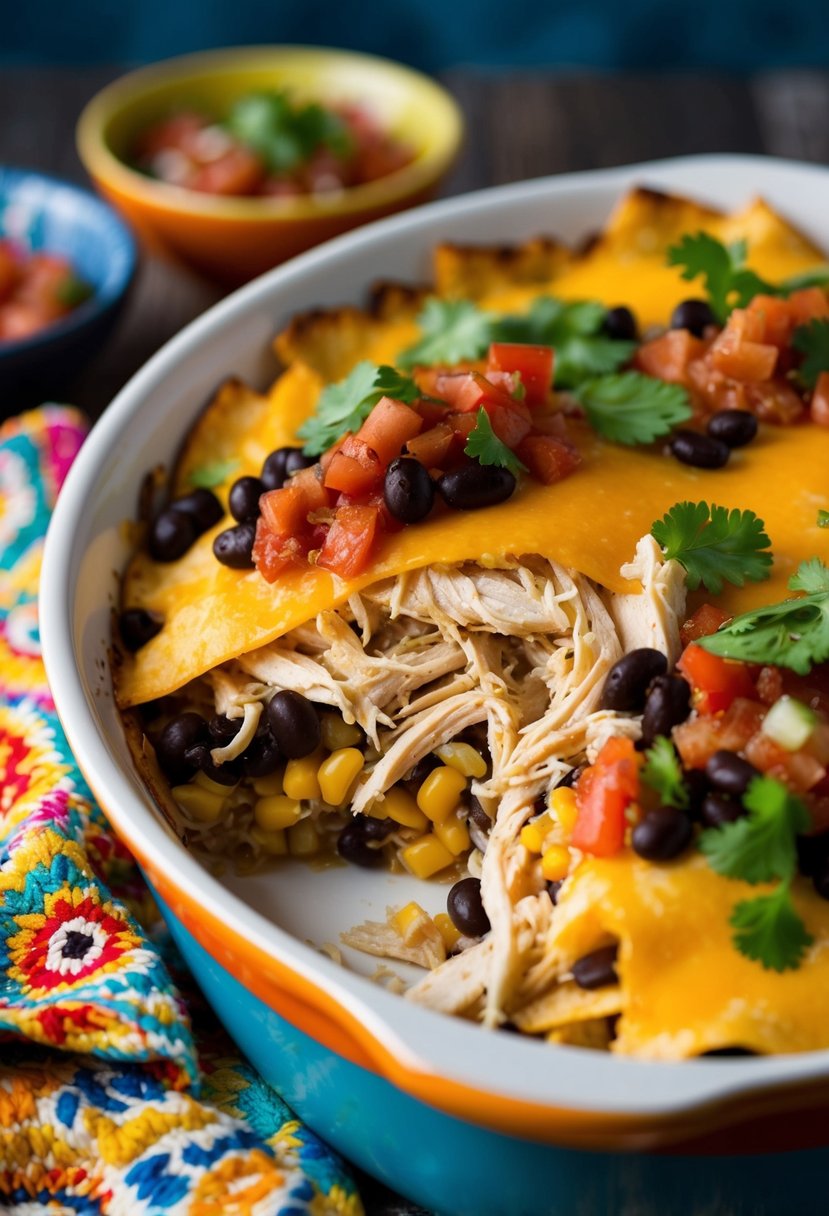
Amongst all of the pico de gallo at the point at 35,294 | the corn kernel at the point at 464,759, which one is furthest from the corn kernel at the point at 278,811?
the pico de gallo at the point at 35,294

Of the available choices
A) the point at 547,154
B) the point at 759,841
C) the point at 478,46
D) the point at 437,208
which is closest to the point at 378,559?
the point at 759,841

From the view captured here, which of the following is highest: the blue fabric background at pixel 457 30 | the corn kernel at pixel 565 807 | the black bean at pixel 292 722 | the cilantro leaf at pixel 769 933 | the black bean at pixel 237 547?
the cilantro leaf at pixel 769 933

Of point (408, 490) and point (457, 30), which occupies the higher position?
point (408, 490)

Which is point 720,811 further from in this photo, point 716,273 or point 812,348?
point 716,273

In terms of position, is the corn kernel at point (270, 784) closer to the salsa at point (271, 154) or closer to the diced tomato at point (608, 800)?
the diced tomato at point (608, 800)

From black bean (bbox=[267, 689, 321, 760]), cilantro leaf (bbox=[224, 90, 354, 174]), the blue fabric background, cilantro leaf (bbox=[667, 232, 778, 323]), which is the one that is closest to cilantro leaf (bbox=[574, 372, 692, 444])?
cilantro leaf (bbox=[667, 232, 778, 323])

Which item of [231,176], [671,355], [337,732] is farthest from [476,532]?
[231,176]

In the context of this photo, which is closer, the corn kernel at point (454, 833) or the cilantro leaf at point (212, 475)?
the corn kernel at point (454, 833)
